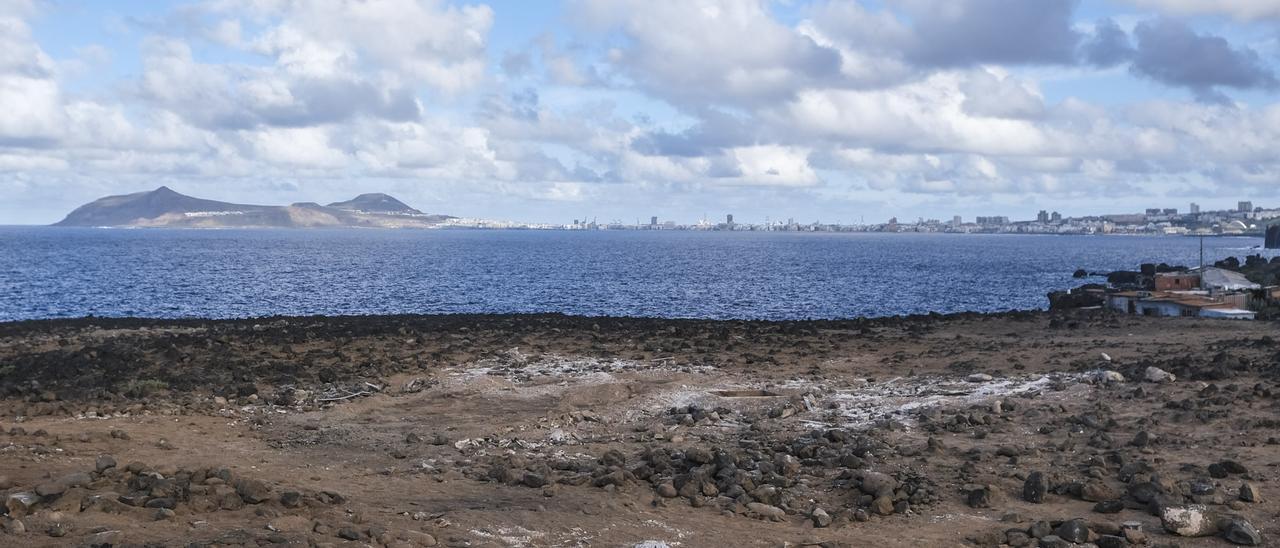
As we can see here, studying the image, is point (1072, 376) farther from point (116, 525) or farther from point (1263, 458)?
point (116, 525)

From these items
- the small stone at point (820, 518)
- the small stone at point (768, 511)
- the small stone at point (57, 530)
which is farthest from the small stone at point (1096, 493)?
the small stone at point (57, 530)

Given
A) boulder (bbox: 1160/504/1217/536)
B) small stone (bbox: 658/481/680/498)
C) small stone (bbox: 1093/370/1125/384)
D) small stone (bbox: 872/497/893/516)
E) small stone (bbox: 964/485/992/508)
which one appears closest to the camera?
boulder (bbox: 1160/504/1217/536)

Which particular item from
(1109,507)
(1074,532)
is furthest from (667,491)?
(1109,507)

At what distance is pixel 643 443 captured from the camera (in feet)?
62.5

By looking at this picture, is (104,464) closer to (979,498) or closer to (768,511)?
(768,511)

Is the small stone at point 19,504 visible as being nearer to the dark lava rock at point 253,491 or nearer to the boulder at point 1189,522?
the dark lava rock at point 253,491

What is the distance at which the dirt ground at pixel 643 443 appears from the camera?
523 inches

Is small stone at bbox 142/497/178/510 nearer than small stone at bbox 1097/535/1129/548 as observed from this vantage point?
No

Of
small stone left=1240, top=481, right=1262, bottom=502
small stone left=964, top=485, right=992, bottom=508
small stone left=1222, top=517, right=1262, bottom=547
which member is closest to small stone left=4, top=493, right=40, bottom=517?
small stone left=964, top=485, right=992, bottom=508

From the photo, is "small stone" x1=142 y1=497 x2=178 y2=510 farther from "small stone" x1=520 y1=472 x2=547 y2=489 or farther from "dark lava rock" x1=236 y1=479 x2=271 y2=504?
"small stone" x1=520 y1=472 x2=547 y2=489

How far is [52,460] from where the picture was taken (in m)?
16.8

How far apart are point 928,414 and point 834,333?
776 inches

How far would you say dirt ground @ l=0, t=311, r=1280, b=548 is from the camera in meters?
13.3

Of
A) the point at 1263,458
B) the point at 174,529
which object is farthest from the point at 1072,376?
the point at 174,529
